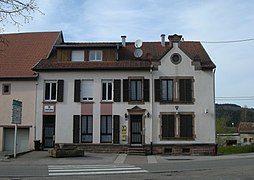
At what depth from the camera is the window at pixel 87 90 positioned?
3219 cm

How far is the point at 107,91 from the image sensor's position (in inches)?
1270

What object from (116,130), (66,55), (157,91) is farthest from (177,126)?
(66,55)

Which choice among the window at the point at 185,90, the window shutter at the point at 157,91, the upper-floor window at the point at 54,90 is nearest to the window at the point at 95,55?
the upper-floor window at the point at 54,90

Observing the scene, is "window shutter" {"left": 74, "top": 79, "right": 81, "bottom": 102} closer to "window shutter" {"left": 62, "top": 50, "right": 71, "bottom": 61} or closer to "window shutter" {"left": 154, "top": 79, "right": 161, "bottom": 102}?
"window shutter" {"left": 62, "top": 50, "right": 71, "bottom": 61}

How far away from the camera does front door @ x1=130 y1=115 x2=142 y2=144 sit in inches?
1251

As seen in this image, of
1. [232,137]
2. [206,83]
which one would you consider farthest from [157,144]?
[232,137]

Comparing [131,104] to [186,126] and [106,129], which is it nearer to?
[106,129]

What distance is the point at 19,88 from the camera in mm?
32719

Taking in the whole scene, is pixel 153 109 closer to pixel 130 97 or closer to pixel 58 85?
pixel 130 97

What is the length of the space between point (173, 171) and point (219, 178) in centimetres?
319

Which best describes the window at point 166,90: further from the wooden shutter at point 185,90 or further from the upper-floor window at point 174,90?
the wooden shutter at point 185,90

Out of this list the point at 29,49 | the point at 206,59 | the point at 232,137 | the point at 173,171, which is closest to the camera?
the point at 173,171

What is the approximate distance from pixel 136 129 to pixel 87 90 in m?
5.16

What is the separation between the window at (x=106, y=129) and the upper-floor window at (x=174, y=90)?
4275mm
